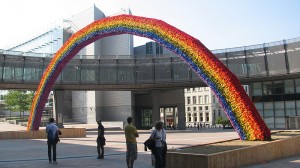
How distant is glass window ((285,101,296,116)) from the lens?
47.5 meters

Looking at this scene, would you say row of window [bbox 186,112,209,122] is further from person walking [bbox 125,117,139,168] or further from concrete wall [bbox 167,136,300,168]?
person walking [bbox 125,117,139,168]

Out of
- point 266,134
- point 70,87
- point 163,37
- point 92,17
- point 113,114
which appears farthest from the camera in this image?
point 92,17

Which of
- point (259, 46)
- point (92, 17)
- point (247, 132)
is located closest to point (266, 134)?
point (247, 132)

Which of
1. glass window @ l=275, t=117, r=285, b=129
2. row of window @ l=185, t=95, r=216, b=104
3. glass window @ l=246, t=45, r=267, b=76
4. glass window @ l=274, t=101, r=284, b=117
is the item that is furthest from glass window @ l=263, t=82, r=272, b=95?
row of window @ l=185, t=95, r=216, b=104

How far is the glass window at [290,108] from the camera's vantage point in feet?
156

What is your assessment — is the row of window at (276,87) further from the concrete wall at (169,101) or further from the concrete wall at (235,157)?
the concrete wall at (235,157)

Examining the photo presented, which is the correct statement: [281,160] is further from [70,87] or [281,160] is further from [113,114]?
[113,114]

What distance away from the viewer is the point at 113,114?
6838cm

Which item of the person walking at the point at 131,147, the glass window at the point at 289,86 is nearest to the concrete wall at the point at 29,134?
the person walking at the point at 131,147

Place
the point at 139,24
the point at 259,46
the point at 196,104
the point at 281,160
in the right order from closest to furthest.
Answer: the point at 281,160 < the point at 139,24 < the point at 259,46 < the point at 196,104

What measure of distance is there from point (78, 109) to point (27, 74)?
29731 millimetres

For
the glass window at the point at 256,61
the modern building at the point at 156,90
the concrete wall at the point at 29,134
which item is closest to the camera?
the concrete wall at the point at 29,134

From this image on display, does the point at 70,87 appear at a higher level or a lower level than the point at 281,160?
higher

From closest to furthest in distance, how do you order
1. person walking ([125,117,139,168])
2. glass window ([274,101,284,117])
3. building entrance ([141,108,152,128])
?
person walking ([125,117,139,168]) → glass window ([274,101,284,117]) → building entrance ([141,108,152,128])
